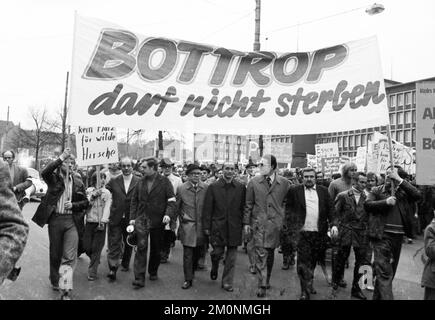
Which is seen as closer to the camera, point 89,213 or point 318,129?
point 318,129

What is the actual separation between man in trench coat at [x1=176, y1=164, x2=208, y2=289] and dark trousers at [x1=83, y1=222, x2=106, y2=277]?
1.39 m

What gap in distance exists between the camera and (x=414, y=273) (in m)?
9.08

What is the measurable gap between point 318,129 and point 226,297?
2.87 metres

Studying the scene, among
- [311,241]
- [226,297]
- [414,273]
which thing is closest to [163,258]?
[226,297]

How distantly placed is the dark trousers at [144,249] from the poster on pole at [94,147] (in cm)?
154

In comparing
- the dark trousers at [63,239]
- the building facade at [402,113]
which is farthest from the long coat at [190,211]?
the building facade at [402,113]

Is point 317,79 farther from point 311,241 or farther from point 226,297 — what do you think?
point 226,297

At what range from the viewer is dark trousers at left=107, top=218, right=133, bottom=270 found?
7.59 meters

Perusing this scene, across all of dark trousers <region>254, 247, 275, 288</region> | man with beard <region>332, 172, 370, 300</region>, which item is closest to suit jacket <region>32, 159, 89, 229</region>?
dark trousers <region>254, 247, 275, 288</region>

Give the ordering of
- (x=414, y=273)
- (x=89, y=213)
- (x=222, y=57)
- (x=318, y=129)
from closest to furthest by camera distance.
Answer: (x=318, y=129) → (x=222, y=57) → (x=89, y=213) → (x=414, y=273)

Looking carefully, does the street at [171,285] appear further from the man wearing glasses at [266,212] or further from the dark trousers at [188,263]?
the man wearing glasses at [266,212]

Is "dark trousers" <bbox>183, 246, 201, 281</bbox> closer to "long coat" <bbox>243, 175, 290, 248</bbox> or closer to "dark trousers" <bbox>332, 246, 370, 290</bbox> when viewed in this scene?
"long coat" <bbox>243, 175, 290, 248</bbox>

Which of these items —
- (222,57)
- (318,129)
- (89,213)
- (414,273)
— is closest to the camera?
(318,129)

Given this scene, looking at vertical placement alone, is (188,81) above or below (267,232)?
above
